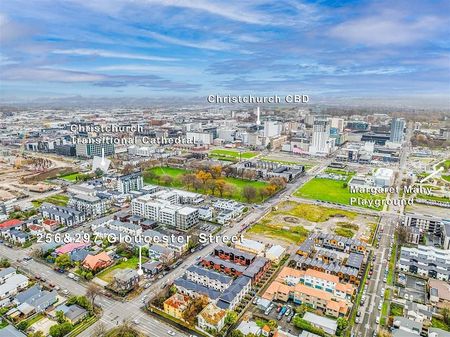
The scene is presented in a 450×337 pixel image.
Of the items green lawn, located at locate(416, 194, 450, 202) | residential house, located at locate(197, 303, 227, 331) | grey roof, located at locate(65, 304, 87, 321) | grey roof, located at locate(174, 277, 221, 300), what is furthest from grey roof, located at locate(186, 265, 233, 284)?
green lawn, located at locate(416, 194, 450, 202)

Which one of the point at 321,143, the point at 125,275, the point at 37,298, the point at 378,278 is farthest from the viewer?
the point at 321,143

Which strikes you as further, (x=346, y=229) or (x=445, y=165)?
(x=445, y=165)

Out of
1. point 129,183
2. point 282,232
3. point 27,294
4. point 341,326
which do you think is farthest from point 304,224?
point 27,294

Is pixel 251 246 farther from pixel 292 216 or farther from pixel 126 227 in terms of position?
pixel 126 227

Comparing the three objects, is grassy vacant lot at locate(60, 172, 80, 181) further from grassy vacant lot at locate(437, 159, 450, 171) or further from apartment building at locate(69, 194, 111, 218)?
grassy vacant lot at locate(437, 159, 450, 171)

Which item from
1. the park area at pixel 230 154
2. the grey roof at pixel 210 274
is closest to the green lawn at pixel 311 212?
the grey roof at pixel 210 274

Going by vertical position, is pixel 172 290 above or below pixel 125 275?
below
